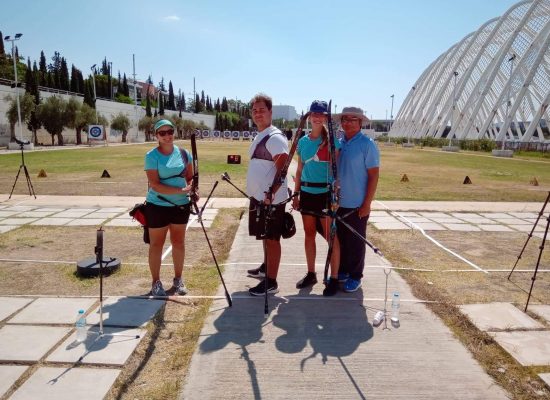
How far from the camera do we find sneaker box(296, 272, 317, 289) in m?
4.48

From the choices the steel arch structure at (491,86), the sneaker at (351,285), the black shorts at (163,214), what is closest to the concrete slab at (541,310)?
the sneaker at (351,285)

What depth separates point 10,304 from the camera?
380 centimetres

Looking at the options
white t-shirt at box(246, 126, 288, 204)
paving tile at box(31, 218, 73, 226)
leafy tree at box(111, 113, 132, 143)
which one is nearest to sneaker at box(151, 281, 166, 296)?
white t-shirt at box(246, 126, 288, 204)

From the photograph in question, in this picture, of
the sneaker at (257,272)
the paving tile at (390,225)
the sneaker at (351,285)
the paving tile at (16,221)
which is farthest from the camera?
the paving tile at (390,225)

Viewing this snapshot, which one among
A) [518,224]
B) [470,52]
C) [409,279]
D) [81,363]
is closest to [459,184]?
[518,224]

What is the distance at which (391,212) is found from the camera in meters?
9.11

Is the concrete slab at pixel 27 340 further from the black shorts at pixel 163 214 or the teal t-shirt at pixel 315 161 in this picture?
the teal t-shirt at pixel 315 161

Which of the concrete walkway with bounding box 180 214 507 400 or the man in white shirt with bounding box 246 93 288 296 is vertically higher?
the man in white shirt with bounding box 246 93 288 296

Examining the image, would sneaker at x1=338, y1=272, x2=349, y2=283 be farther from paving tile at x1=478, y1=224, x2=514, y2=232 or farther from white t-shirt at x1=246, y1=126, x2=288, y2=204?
paving tile at x1=478, y1=224, x2=514, y2=232

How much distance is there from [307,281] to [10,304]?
2.84 metres

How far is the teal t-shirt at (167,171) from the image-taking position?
3980mm

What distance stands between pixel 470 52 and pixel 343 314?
73.1 meters

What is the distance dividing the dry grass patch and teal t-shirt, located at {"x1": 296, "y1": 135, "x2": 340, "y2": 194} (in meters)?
1.55

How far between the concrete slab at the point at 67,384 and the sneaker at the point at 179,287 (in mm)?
1462
